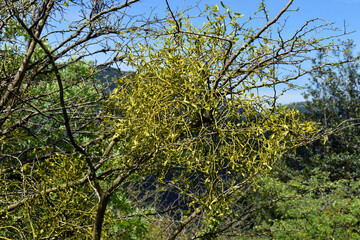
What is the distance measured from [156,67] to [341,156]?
12.1 meters

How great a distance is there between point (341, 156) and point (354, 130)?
1124mm

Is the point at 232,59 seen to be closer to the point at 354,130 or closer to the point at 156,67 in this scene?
the point at 156,67

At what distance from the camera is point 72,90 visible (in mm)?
6566

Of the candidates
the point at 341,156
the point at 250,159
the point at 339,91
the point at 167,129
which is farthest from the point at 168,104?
the point at 339,91

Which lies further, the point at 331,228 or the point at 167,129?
the point at 331,228

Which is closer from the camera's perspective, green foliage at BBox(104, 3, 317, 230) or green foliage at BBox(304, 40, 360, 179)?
green foliage at BBox(104, 3, 317, 230)

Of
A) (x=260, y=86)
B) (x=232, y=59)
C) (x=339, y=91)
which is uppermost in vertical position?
(x=339, y=91)

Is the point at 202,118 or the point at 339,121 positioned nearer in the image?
the point at 202,118

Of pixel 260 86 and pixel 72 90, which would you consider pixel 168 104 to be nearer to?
pixel 260 86

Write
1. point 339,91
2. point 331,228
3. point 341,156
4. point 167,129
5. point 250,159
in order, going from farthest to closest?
point 339,91, point 341,156, point 331,228, point 250,159, point 167,129

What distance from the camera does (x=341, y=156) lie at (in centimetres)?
1226

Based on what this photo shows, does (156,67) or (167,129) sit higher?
(156,67)

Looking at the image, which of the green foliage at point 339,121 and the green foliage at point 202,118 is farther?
the green foliage at point 339,121

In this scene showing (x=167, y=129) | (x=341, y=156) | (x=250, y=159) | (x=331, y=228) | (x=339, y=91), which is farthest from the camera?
(x=339, y=91)
